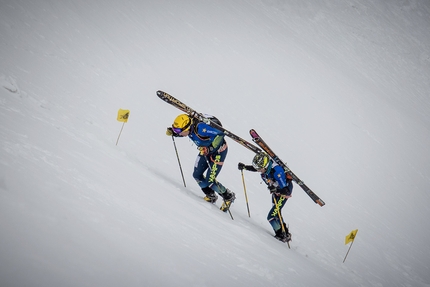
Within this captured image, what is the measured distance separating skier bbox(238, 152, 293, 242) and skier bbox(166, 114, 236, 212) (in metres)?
1.02

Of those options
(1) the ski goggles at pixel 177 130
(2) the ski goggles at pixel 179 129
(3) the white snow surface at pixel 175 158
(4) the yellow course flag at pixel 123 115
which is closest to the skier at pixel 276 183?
(3) the white snow surface at pixel 175 158

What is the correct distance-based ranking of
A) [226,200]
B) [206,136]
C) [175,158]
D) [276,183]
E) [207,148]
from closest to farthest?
[206,136], [207,148], [226,200], [276,183], [175,158]

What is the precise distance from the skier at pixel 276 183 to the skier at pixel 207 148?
1020 mm

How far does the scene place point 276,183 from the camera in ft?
26.9

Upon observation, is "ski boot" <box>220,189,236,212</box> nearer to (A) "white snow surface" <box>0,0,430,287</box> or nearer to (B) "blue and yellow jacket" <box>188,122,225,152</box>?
(A) "white snow surface" <box>0,0,430,287</box>

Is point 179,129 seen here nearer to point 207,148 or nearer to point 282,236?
point 207,148

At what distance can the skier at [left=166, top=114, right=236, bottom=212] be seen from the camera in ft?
23.9

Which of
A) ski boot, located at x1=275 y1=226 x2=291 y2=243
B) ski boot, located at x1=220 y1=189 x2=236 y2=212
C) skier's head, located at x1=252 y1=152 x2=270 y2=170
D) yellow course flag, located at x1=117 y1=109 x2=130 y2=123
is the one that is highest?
skier's head, located at x1=252 y1=152 x2=270 y2=170

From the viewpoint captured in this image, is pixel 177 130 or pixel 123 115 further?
pixel 123 115

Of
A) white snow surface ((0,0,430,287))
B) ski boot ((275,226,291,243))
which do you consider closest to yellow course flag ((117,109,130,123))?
white snow surface ((0,0,430,287))

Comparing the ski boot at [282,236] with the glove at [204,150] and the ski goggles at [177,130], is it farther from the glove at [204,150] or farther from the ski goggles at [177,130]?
the ski goggles at [177,130]

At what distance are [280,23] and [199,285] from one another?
45740 mm

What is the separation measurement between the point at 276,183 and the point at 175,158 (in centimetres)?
361

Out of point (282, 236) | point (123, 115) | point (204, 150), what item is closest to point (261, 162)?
point (204, 150)
